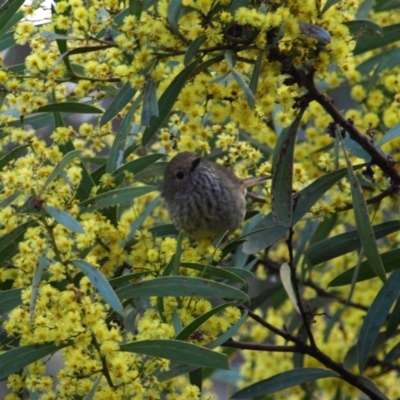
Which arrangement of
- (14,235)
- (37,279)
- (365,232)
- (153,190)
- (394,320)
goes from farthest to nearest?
(394,320), (153,190), (365,232), (14,235), (37,279)

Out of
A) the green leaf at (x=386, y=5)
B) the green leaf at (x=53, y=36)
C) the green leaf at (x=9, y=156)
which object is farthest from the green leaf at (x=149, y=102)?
the green leaf at (x=386, y=5)

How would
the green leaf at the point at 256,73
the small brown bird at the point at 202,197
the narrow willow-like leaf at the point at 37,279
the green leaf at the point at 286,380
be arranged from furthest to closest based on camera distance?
the small brown bird at the point at 202,197 < the green leaf at the point at 286,380 < the green leaf at the point at 256,73 < the narrow willow-like leaf at the point at 37,279

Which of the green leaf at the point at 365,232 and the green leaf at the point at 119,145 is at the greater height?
the green leaf at the point at 119,145

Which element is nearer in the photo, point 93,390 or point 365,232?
point 93,390

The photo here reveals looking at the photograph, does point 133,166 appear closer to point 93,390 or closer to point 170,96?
point 170,96

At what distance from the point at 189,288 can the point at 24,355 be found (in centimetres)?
43

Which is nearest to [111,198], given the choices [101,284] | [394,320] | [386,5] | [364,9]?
[101,284]

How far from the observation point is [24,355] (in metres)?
2.03

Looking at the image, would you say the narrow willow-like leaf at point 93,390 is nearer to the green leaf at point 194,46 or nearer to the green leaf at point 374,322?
the green leaf at point 194,46

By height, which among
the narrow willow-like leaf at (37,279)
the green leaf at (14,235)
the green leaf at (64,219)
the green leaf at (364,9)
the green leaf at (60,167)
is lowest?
the narrow willow-like leaf at (37,279)

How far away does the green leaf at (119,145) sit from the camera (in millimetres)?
2449

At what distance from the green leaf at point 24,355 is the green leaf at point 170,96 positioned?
66cm

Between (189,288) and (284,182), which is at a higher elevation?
(284,182)

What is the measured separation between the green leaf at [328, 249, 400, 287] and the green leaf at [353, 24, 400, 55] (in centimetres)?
79
